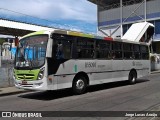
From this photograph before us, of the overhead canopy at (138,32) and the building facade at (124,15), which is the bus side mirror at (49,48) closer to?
the overhead canopy at (138,32)

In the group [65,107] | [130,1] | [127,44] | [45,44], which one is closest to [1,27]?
[127,44]

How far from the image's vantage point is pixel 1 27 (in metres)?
22.8

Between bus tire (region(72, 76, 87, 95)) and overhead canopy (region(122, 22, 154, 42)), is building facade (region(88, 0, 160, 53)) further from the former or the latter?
bus tire (region(72, 76, 87, 95))

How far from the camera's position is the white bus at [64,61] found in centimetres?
1238

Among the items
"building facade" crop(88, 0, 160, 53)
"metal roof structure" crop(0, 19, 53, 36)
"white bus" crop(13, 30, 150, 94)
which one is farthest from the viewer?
"building facade" crop(88, 0, 160, 53)

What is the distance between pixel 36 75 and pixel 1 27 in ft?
38.3

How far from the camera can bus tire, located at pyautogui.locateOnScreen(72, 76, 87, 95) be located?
13.8 meters

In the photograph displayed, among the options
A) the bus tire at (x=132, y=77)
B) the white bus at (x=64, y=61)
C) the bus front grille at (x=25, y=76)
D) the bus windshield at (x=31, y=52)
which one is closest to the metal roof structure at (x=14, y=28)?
the bus tire at (x=132, y=77)

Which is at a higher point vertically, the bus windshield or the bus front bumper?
the bus windshield

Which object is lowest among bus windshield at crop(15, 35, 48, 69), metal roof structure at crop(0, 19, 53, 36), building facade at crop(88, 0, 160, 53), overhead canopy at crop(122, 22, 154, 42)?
bus windshield at crop(15, 35, 48, 69)

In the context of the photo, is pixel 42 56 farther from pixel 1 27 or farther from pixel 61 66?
pixel 1 27

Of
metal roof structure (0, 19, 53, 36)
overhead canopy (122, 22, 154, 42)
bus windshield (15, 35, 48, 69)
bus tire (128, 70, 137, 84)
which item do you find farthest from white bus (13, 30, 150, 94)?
overhead canopy (122, 22, 154, 42)

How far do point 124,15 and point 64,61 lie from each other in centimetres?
4473

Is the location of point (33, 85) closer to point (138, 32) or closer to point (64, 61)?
point (64, 61)
